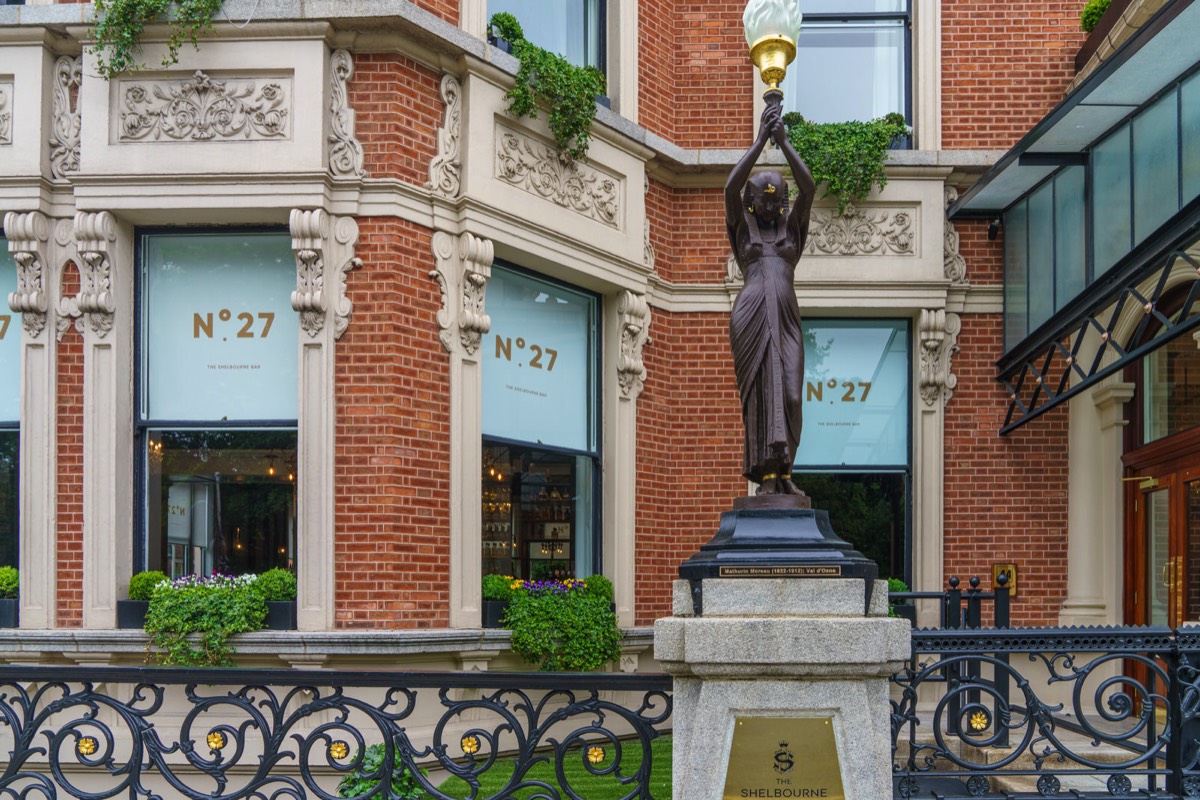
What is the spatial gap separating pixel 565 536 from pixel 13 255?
5250 millimetres

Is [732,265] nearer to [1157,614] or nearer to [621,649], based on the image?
[621,649]

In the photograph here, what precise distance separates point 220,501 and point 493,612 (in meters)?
2.41

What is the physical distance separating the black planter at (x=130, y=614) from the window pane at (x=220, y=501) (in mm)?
419

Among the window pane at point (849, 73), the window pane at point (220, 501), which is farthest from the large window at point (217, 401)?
the window pane at point (849, 73)

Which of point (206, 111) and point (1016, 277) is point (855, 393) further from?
point (206, 111)

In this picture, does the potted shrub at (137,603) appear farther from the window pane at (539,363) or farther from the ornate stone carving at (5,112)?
the ornate stone carving at (5,112)

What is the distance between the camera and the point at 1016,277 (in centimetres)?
1309

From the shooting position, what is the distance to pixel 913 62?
13.6 metres

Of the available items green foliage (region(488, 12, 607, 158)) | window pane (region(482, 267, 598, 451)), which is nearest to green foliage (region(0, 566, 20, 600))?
window pane (region(482, 267, 598, 451))

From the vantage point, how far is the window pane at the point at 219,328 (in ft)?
34.1

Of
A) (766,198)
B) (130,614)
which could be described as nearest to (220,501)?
(130,614)

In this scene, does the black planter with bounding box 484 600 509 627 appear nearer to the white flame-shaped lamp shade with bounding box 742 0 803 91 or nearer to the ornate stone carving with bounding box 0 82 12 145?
the ornate stone carving with bounding box 0 82 12 145

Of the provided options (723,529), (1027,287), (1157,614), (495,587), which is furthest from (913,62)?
(723,529)

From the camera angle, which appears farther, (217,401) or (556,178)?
(556,178)
